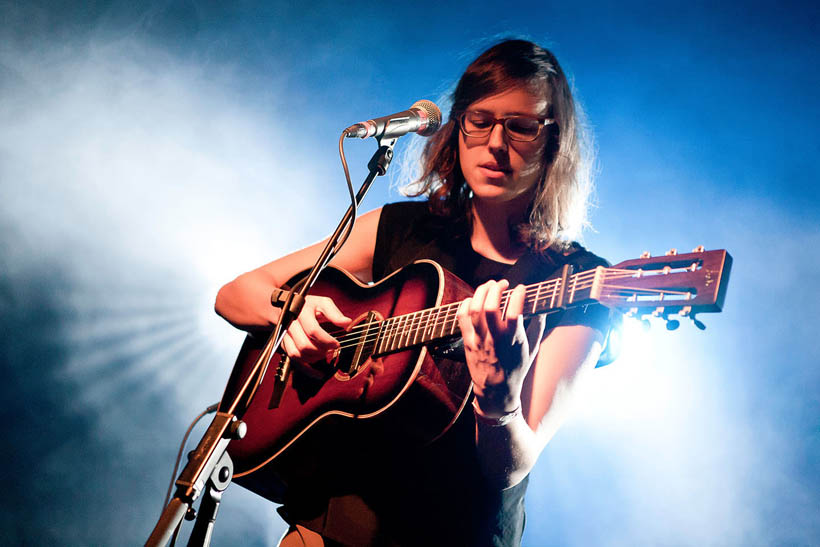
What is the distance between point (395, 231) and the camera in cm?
203

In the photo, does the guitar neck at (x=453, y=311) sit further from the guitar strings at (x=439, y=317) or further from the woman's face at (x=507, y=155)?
the woman's face at (x=507, y=155)

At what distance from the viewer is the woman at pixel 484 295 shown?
1479 millimetres

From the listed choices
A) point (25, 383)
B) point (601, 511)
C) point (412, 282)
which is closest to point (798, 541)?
point (601, 511)

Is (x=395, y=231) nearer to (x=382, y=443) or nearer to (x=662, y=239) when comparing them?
(x=382, y=443)

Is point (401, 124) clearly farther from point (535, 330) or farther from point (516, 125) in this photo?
point (535, 330)

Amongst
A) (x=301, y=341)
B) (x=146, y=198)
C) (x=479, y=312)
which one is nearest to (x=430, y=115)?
(x=479, y=312)

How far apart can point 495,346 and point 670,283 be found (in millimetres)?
424

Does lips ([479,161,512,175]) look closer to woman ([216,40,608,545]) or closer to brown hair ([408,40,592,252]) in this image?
woman ([216,40,608,545])

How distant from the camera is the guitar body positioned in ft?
5.00

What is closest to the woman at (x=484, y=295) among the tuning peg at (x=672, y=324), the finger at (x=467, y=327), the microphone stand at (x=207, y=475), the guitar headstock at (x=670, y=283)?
the finger at (x=467, y=327)

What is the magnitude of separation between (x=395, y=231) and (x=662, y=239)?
40.7 inches

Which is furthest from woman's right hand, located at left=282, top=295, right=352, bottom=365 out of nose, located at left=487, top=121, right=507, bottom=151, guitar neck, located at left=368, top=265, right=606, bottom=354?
nose, located at left=487, top=121, right=507, bottom=151

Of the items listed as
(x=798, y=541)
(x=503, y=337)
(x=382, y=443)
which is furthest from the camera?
(x=798, y=541)

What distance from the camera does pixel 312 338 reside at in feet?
5.52
